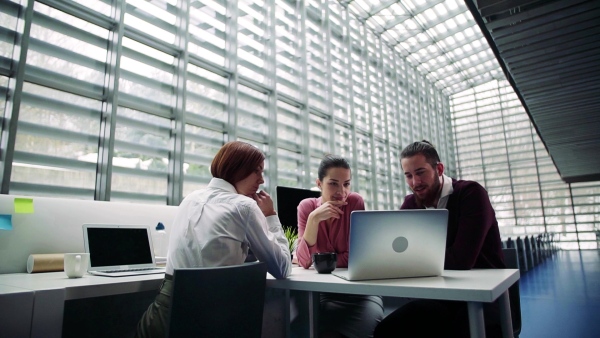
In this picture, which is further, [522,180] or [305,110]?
[522,180]

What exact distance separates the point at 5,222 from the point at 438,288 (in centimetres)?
202

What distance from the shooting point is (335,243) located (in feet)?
6.85

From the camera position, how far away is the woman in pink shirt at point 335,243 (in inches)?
64.2

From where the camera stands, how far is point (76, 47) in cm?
328

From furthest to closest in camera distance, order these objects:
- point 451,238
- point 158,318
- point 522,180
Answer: point 522,180, point 451,238, point 158,318

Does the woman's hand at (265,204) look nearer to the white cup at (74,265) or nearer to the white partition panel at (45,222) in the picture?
the white cup at (74,265)

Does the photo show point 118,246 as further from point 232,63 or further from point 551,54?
point 551,54

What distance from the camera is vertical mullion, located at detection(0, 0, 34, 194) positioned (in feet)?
8.63

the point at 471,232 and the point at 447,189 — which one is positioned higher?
the point at 447,189

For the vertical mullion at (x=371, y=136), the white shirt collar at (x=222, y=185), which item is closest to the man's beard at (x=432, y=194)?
the white shirt collar at (x=222, y=185)

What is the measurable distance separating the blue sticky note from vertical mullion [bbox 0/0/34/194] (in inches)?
36.6

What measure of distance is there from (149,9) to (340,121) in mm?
3749

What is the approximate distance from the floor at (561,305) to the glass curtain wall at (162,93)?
3.21 meters

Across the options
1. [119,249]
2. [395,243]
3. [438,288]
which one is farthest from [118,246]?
[438,288]
